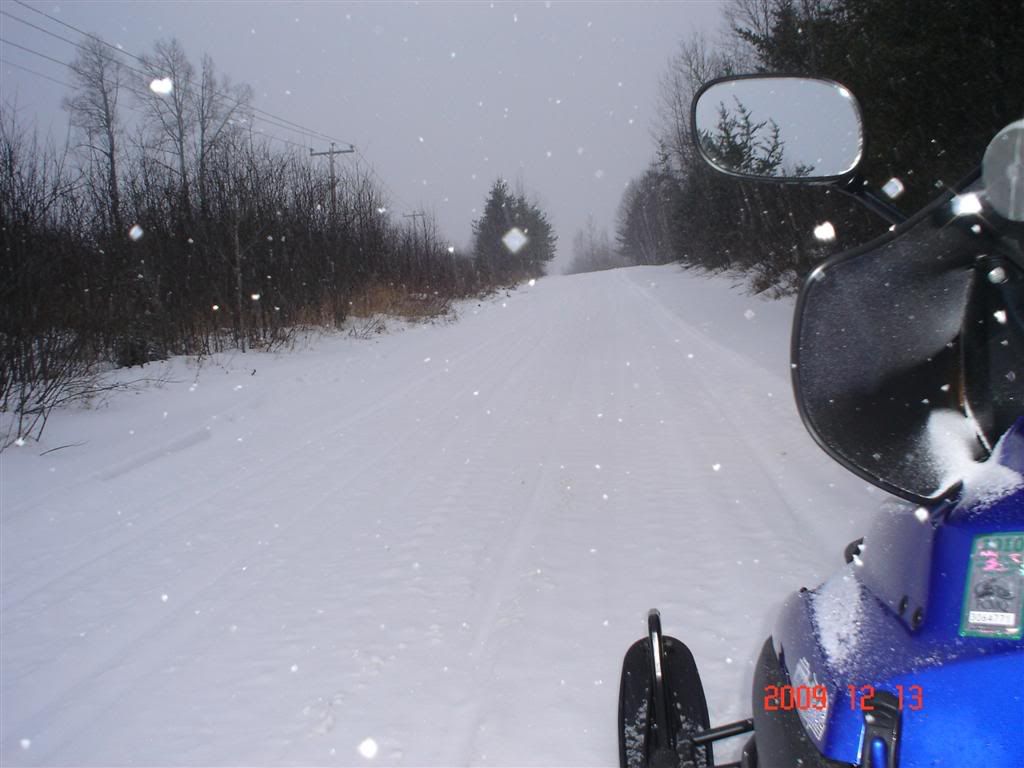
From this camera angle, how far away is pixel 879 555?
1008 mm

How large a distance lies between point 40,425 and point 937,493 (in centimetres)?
729

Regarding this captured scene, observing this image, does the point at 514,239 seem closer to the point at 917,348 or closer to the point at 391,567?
the point at 391,567

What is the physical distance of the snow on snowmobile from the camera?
29.5 inches

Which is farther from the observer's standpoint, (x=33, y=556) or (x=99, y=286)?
(x=99, y=286)

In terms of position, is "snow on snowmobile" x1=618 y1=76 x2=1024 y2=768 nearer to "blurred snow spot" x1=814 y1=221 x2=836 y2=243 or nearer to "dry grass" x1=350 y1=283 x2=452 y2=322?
"blurred snow spot" x1=814 y1=221 x2=836 y2=243

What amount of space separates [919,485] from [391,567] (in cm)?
278

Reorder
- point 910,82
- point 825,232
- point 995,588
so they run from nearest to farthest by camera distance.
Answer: point 995,588 → point 825,232 → point 910,82

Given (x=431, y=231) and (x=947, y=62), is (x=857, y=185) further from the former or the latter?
(x=431, y=231)

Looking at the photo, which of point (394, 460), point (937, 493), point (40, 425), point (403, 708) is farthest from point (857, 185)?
point (40, 425)

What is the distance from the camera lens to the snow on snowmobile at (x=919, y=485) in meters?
0.75

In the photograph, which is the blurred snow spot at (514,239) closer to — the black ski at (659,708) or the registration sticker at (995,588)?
the black ski at (659,708)
